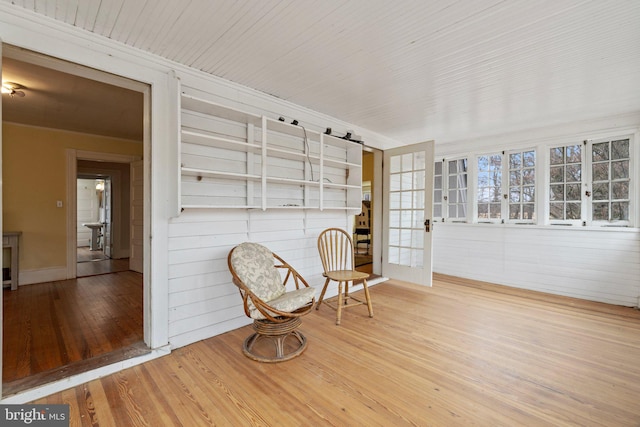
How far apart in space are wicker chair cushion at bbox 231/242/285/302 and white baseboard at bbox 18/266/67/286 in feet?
13.2

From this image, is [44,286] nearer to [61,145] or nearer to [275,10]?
[61,145]

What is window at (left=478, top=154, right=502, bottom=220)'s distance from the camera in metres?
4.68

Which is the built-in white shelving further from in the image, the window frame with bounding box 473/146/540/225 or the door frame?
the door frame

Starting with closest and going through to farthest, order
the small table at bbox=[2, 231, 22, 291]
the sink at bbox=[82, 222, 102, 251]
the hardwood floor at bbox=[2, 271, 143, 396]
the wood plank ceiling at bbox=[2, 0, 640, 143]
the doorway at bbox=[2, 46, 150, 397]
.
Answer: the wood plank ceiling at bbox=[2, 0, 640, 143] → the hardwood floor at bbox=[2, 271, 143, 396] → the doorway at bbox=[2, 46, 150, 397] → the small table at bbox=[2, 231, 22, 291] → the sink at bbox=[82, 222, 102, 251]

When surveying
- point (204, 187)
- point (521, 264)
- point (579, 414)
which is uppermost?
point (204, 187)

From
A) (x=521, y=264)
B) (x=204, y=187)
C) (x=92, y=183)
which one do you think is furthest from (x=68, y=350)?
(x=92, y=183)

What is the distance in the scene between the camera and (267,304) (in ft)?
6.94

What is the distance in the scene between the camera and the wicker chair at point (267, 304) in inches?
84.1

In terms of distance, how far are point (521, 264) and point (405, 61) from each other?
3.75 meters

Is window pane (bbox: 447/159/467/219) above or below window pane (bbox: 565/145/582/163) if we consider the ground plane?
below

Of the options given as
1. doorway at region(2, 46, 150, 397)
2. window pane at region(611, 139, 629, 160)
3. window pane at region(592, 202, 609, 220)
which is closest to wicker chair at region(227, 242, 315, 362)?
doorway at region(2, 46, 150, 397)

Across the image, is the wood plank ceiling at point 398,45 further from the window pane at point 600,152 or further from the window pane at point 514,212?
the window pane at point 514,212

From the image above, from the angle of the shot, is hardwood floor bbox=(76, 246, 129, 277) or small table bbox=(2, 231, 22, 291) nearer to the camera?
small table bbox=(2, 231, 22, 291)

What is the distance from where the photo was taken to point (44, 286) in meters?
4.13
